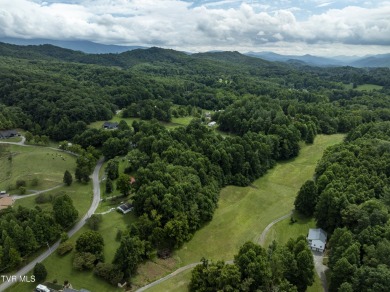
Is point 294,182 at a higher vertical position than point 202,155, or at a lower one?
lower

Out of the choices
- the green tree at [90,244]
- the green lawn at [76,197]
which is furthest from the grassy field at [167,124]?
the green tree at [90,244]

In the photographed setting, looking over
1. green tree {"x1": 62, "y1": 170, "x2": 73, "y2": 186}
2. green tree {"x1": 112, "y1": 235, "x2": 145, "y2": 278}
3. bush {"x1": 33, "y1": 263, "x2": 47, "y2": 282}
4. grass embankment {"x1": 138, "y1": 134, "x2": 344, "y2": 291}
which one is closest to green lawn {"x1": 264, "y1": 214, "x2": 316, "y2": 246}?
grass embankment {"x1": 138, "y1": 134, "x2": 344, "y2": 291}

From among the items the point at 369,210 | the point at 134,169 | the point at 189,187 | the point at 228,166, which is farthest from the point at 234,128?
the point at 369,210

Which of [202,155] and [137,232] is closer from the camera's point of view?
[137,232]

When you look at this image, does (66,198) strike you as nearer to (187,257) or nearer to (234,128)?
(187,257)

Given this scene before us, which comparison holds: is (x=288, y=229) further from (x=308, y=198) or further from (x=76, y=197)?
(x=76, y=197)
